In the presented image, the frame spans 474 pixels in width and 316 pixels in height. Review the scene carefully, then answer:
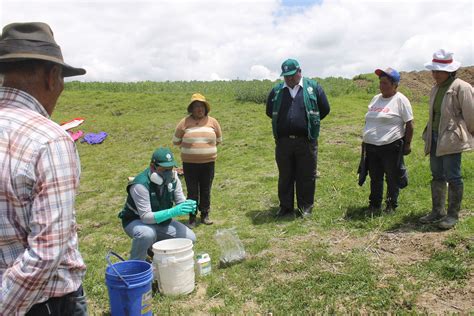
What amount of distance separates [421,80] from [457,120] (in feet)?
74.8

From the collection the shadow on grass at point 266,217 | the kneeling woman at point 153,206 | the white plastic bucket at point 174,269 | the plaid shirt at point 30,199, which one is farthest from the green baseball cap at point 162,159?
the plaid shirt at point 30,199

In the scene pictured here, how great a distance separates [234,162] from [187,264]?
19.6ft

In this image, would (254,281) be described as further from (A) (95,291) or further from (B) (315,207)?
(B) (315,207)

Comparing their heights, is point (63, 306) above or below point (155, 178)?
below

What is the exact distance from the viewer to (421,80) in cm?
2534

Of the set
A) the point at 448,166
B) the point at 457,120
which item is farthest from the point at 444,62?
the point at 448,166

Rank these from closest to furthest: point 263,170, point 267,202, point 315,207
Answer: point 315,207 → point 267,202 → point 263,170

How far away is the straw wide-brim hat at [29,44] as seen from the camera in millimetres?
1646

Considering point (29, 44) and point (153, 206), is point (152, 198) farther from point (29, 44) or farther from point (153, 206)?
point (29, 44)

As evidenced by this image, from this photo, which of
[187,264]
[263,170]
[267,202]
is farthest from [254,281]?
[263,170]

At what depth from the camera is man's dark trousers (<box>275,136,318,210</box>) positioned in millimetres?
5957

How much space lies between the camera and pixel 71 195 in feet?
5.37

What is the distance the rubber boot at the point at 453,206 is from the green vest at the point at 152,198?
3.21 metres

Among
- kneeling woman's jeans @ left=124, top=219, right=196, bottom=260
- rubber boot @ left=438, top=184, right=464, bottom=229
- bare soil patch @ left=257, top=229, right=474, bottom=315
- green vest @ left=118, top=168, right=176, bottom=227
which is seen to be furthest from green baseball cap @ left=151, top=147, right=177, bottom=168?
rubber boot @ left=438, top=184, right=464, bottom=229
